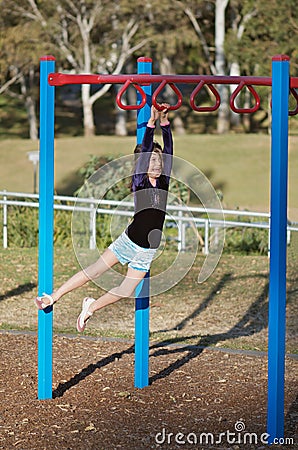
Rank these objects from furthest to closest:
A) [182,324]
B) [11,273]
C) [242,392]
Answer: [11,273] → [182,324] → [242,392]

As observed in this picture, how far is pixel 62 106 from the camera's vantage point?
47062mm

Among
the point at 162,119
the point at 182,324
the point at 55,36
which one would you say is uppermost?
the point at 55,36

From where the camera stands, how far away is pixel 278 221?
4793 mm

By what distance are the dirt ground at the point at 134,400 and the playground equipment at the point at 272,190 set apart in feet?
0.65

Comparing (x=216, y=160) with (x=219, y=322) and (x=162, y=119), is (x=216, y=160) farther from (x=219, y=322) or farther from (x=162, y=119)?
(x=162, y=119)

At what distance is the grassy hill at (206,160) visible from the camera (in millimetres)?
30328

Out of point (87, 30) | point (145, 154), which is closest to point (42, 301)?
point (145, 154)

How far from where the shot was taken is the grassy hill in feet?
99.5

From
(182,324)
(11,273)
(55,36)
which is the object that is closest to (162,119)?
(182,324)

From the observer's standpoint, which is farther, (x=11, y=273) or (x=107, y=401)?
(x=11, y=273)

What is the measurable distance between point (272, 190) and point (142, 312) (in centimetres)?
150

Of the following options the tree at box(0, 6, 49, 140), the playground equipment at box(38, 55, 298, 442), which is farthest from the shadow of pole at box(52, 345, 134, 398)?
the tree at box(0, 6, 49, 140)

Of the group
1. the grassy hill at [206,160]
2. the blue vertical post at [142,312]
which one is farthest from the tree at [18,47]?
the blue vertical post at [142,312]

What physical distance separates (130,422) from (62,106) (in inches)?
1677
